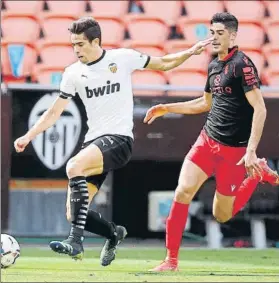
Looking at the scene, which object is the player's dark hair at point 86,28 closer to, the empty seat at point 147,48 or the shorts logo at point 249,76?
the shorts logo at point 249,76

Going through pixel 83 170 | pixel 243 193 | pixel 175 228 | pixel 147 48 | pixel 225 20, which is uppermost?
pixel 225 20

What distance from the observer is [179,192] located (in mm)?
7262

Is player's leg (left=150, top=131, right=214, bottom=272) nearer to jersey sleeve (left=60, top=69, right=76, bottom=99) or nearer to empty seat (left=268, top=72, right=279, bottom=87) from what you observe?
jersey sleeve (left=60, top=69, right=76, bottom=99)

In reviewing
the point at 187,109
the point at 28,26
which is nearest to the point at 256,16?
the point at 28,26

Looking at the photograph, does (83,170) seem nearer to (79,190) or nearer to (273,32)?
(79,190)

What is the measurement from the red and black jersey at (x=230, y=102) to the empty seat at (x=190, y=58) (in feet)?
13.8

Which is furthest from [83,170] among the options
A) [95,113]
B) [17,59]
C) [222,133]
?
[17,59]

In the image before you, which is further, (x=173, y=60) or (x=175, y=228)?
(x=173, y=60)

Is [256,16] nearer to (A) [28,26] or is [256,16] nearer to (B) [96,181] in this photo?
(A) [28,26]

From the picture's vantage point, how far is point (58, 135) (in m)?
10.4

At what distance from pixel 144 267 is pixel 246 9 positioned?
572 centimetres

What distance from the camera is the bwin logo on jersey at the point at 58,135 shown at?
1032 centimetres

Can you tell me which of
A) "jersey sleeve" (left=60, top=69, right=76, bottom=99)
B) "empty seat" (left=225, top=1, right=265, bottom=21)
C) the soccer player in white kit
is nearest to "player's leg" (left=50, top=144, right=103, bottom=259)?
the soccer player in white kit

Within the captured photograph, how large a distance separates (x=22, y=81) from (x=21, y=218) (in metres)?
1.69
